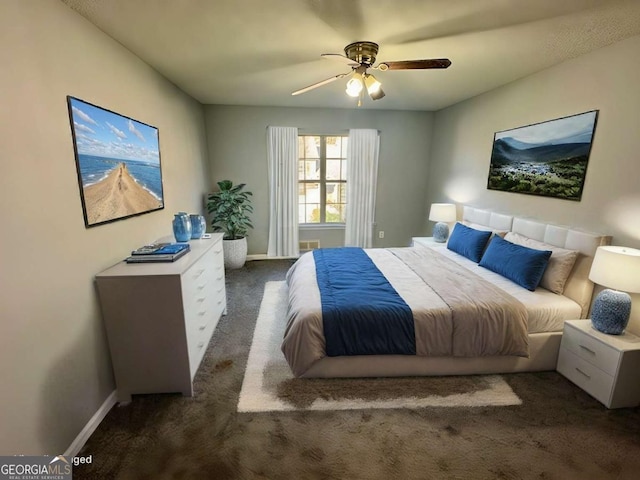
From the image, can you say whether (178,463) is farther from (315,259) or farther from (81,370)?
(315,259)

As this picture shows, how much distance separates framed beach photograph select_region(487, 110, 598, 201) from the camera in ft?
8.20

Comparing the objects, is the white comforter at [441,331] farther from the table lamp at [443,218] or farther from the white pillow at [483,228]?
the table lamp at [443,218]

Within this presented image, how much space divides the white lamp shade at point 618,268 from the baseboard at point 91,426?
3358mm

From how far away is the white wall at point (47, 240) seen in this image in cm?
129

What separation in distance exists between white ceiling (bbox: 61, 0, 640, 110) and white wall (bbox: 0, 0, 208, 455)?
1.17ft

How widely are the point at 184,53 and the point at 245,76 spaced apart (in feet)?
2.45

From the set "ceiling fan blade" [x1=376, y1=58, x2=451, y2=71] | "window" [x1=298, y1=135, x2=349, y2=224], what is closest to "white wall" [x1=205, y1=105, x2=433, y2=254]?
"window" [x1=298, y1=135, x2=349, y2=224]

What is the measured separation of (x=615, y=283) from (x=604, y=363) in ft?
1.75

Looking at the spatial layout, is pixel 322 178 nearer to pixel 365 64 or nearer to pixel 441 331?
pixel 365 64

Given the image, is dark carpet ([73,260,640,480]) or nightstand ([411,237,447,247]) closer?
dark carpet ([73,260,640,480])

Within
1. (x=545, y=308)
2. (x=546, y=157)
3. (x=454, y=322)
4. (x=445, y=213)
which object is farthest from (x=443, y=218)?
(x=454, y=322)

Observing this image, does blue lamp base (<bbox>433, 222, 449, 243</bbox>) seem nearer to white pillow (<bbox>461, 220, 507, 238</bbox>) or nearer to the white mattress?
white pillow (<bbox>461, 220, 507, 238</bbox>)

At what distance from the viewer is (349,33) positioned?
208 cm

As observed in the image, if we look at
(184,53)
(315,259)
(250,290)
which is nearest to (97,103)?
(184,53)
